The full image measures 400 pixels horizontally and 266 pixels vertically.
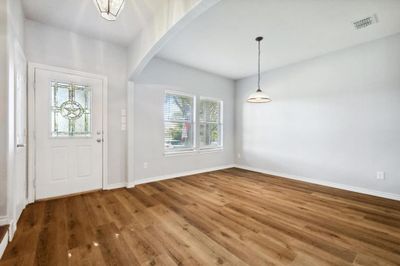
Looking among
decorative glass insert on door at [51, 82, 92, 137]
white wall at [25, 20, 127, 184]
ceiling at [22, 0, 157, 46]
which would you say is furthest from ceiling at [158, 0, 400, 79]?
decorative glass insert on door at [51, 82, 92, 137]

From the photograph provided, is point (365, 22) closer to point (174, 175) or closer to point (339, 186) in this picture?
point (339, 186)

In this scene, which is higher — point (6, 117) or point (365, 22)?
point (365, 22)

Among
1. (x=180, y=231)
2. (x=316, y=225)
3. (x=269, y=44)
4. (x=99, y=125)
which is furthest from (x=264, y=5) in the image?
(x=99, y=125)

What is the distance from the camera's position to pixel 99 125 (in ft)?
11.2

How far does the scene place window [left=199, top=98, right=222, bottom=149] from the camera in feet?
16.8

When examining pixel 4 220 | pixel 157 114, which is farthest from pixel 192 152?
pixel 4 220

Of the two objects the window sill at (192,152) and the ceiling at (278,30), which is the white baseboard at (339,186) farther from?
the ceiling at (278,30)

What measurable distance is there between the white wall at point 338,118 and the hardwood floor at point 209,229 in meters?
0.61

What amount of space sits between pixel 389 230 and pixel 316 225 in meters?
0.79

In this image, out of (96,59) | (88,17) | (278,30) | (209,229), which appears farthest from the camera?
(96,59)

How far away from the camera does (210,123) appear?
17.4 feet

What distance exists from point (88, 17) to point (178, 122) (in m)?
2.63

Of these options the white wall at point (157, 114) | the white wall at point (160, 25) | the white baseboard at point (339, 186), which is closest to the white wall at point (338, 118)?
the white baseboard at point (339, 186)

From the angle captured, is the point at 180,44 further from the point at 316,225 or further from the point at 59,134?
the point at 316,225
